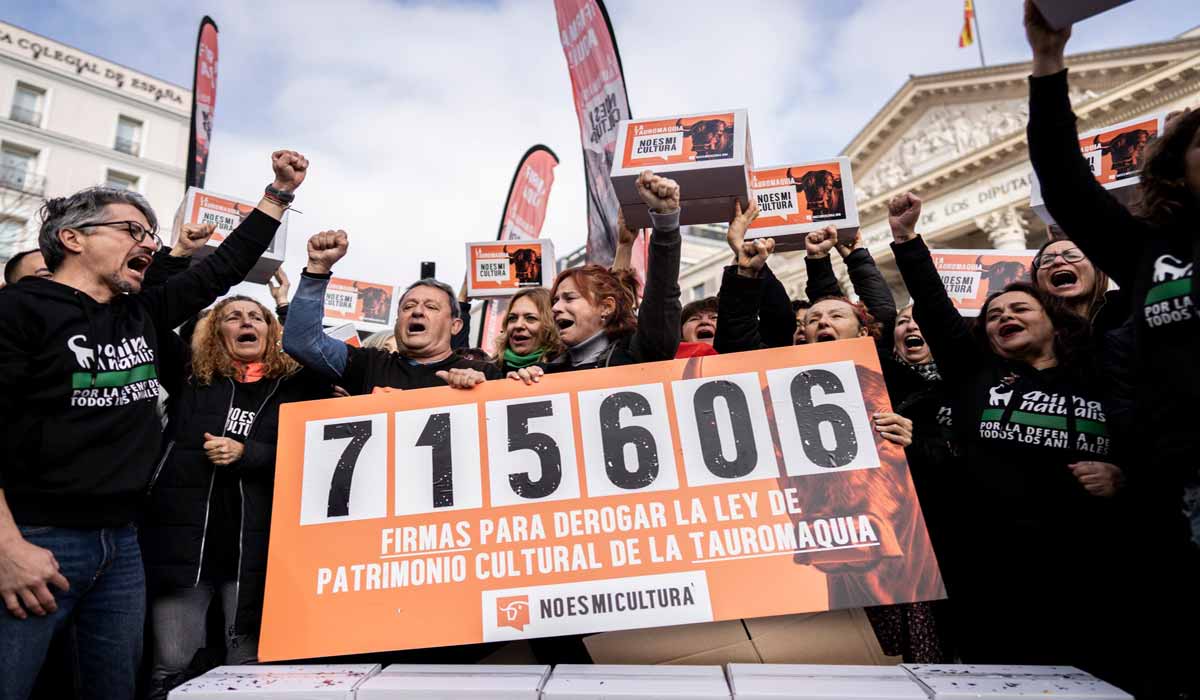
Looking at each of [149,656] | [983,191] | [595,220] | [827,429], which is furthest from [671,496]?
[983,191]

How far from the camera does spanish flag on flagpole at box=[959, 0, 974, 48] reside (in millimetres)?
27406

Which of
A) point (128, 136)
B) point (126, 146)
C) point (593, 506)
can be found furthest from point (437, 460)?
point (128, 136)

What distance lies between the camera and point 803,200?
3617 mm

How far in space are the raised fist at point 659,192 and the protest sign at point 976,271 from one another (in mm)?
2731

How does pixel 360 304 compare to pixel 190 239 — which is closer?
pixel 190 239

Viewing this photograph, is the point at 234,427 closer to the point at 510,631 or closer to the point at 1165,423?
the point at 510,631

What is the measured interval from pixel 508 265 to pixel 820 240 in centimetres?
267

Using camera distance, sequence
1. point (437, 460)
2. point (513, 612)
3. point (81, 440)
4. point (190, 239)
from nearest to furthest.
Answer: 1. point (81, 440)
2. point (513, 612)
3. point (437, 460)
4. point (190, 239)

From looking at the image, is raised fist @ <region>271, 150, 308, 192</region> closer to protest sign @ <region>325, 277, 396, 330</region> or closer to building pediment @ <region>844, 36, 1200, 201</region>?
protest sign @ <region>325, 277, 396, 330</region>

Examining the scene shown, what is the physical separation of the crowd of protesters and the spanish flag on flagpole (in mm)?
30165

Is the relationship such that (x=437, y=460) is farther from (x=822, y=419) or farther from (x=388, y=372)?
(x=822, y=419)

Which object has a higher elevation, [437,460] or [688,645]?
[437,460]

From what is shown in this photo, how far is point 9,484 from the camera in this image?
1742 millimetres

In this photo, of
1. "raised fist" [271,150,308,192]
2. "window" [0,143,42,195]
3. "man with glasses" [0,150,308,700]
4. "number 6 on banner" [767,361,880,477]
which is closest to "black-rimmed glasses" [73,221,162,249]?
"man with glasses" [0,150,308,700]
